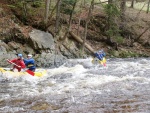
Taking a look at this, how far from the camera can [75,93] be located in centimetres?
945

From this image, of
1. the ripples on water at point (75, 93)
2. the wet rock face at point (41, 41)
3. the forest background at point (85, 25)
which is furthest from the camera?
the forest background at point (85, 25)

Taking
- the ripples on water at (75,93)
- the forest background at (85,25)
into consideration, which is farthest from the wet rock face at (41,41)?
the ripples on water at (75,93)

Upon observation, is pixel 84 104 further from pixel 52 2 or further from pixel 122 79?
pixel 52 2

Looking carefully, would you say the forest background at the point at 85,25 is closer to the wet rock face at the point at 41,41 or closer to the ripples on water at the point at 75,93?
the wet rock face at the point at 41,41

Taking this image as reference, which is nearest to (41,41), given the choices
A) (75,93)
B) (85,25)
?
(85,25)

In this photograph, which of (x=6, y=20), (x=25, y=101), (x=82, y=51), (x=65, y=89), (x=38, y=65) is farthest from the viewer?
(x=82, y=51)

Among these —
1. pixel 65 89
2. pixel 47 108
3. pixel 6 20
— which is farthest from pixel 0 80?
pixel 6 20

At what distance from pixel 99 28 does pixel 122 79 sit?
1183cm

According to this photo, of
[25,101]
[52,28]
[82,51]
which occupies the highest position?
[25,101]

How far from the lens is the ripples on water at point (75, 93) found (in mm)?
7779

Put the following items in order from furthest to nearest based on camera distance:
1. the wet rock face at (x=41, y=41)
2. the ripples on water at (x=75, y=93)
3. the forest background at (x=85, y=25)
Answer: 1. the forest background at (x=85, y=25)
2. the wet rock face at (x=41, y=41)
3. the ripples on water at (x=75, y=93)

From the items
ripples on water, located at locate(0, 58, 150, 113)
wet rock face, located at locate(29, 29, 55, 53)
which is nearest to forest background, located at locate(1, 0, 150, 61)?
wet rock face, located at locate(29, 29, 55, 53)

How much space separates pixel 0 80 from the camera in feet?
38.6

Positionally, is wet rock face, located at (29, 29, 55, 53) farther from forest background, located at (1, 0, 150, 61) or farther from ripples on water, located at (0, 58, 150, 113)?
ripples on water, located at (0, 58, 150, 113)
